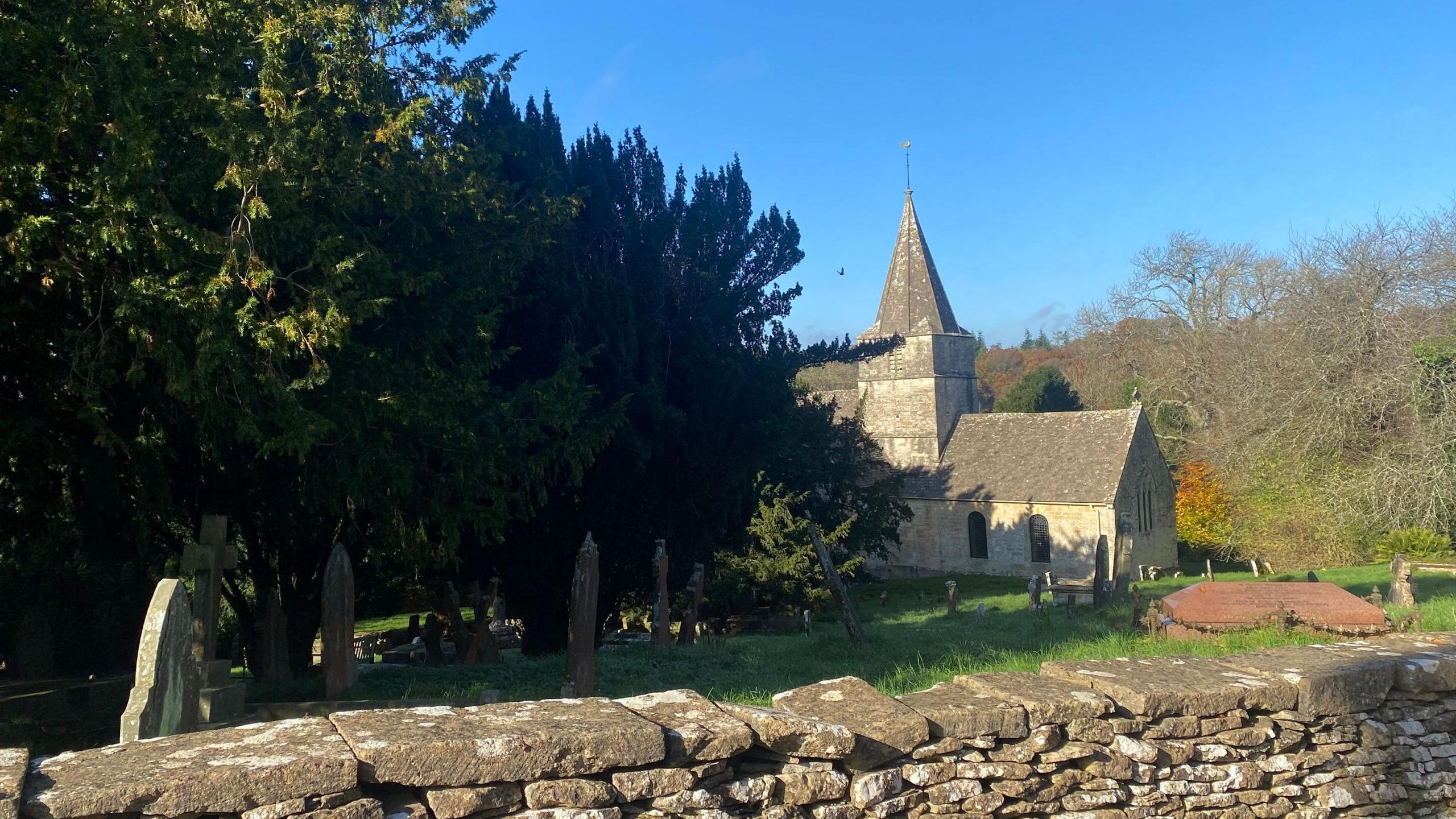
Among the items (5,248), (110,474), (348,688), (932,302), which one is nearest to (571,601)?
(348,688)

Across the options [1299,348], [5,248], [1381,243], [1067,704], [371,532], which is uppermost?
[1381,243]

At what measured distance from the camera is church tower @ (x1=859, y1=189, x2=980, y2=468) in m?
44.9

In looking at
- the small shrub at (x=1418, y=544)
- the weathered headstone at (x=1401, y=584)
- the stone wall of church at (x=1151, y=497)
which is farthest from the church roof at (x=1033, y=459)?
the weathered headstone at (x=1401, y=584)

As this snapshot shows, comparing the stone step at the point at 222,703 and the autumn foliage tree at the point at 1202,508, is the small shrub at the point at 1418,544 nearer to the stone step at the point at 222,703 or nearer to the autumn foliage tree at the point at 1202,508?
the autumn foliage tree at the point at 1202,508

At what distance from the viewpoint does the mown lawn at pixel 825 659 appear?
7660 millimetres

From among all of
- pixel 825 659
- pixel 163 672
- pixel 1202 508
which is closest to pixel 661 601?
pixel 825 659

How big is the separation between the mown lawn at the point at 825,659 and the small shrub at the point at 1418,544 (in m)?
12.7

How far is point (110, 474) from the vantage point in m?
8.97

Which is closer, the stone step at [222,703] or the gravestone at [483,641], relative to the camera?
the stone step at [222,703]

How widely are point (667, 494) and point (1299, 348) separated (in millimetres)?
25375

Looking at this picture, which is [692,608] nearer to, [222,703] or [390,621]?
[222,703]

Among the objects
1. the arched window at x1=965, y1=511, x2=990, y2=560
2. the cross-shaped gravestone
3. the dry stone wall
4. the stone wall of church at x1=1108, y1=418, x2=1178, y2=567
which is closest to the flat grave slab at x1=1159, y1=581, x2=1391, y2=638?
the dry stone wall

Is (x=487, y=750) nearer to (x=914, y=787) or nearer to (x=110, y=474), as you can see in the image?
(x=914, y=787)

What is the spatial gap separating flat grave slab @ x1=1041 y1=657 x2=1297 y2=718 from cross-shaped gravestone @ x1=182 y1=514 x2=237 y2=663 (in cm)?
759
